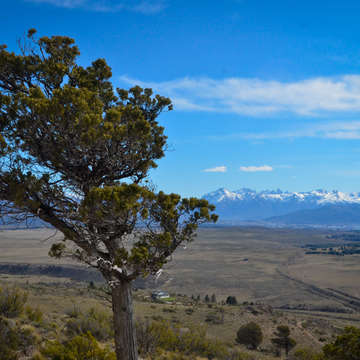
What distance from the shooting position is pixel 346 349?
8430 mm

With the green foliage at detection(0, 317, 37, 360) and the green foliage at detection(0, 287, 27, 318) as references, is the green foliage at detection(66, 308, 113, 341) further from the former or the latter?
the green foliage at detection(0, 317, 37, 360)

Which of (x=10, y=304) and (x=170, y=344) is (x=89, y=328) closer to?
(x=10, y=304)

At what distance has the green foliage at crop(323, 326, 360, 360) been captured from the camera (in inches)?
324

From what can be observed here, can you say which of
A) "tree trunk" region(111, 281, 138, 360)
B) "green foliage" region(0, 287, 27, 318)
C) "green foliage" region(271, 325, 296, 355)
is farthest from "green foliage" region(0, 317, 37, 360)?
"green foliage" region(271, 325, 296, 355)

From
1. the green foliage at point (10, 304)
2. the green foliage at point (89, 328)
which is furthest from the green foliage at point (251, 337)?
the green foliage at point (10, 304)

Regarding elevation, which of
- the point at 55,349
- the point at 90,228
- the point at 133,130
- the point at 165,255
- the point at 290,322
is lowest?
the point at 290,322

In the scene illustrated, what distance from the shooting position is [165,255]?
6.88m

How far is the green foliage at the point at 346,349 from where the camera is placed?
8227 millimetres

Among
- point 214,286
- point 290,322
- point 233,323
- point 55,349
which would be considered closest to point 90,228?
point 55,349

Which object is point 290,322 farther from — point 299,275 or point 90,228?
point 299,275

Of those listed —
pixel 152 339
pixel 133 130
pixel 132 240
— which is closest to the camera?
pixel 133 130

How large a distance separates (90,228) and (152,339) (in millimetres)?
6156

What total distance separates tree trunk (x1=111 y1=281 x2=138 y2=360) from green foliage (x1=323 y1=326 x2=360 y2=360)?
5042 mm

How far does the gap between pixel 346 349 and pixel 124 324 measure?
555 centimetres
